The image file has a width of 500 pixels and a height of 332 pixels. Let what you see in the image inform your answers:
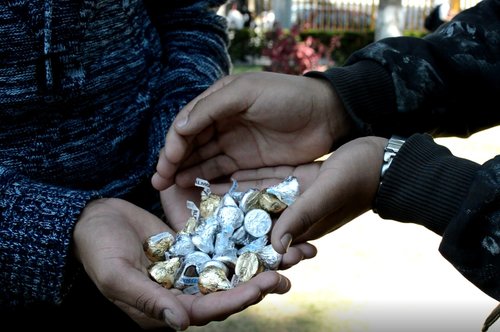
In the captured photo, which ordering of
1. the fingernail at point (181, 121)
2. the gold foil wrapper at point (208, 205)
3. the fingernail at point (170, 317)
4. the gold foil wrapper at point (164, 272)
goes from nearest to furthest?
the fingernail at point (170, 317) → the gold foil wrapper at point (164, 272) → the fingernail at point (181, 121) → the gold foil wrapper at point (208, 205)

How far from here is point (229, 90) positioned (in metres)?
1.77

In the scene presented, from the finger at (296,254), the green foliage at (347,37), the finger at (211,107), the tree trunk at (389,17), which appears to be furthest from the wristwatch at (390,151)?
the green foliage at (347,37)

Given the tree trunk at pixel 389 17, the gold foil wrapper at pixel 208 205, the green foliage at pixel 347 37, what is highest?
the gold foil wrapper at pixel 208 205

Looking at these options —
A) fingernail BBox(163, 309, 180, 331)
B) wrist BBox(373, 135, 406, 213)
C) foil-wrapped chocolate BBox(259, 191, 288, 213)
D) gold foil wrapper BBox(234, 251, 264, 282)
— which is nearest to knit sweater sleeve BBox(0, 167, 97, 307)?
fingernail BBox(163, 309, 180, 331)

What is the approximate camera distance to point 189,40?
6.43 ft

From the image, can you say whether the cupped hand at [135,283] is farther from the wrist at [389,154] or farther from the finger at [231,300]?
the wrist at [389,154]

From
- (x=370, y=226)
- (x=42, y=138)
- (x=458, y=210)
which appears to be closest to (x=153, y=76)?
(x=42, y=138)

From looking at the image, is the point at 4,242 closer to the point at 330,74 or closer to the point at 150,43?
the point at 150,43

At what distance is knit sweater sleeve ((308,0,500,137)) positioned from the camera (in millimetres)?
1907

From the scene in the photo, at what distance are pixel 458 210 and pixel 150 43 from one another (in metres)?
0.88

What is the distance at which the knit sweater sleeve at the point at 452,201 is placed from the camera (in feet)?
4.91

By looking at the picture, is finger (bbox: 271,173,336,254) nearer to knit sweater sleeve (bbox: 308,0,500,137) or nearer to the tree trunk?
knit sweater sleeve (bbox: 308,0,500,137)

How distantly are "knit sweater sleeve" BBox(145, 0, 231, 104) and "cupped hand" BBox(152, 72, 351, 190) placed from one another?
11 centimetres

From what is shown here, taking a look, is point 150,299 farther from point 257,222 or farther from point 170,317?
point 257,222
